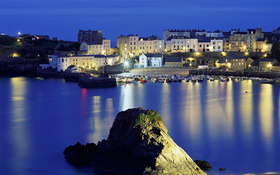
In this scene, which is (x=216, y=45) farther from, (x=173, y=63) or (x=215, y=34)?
(x=173, y=63)

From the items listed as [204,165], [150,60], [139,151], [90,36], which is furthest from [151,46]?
[139,151]

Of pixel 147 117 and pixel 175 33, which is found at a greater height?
pixel 175 33

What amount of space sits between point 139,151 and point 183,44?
3207 cm

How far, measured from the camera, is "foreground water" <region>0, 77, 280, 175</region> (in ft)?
33.8

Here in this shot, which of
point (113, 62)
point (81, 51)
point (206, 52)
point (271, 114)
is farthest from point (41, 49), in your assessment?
point (271, 114)

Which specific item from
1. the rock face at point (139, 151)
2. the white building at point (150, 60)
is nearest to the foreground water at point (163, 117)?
the rock face at point (139, 151)

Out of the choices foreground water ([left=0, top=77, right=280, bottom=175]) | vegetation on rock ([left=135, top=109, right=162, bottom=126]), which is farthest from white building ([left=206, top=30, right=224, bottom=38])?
vegetation on rock ([left=135, top=109, right=162, bottom=126])

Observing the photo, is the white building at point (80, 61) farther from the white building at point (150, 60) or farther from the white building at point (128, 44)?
the white building at point (128, 44)

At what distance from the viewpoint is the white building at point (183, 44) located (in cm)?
3981

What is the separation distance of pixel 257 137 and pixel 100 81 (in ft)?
51.3

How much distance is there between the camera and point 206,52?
37.6m

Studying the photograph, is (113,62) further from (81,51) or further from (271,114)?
(271,114)

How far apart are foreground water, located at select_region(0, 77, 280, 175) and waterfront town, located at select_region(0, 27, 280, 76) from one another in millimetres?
6142

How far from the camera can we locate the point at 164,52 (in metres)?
38.8
